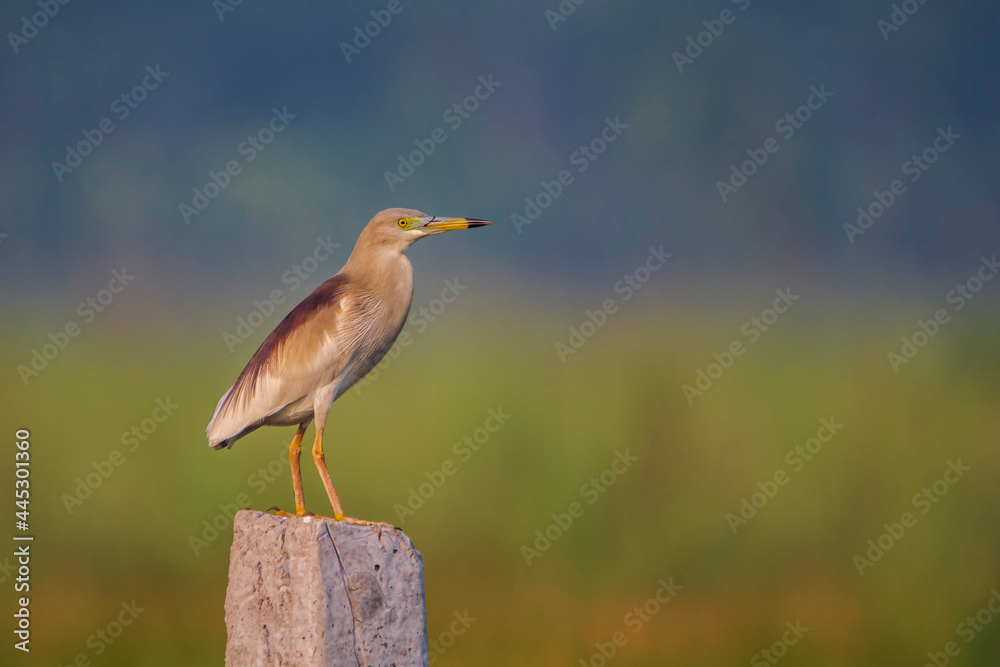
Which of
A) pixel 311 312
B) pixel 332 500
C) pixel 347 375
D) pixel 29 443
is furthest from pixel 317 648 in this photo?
pixel 29 443

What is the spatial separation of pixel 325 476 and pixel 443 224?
207 centimetres

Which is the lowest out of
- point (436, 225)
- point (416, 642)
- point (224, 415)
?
point (416, 642)

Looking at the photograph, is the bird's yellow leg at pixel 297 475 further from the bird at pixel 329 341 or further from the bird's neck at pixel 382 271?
the bird's neck at pixel 382 271

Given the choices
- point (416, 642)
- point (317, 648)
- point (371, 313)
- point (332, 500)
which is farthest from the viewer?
point (371, 313)

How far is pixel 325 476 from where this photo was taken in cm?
605

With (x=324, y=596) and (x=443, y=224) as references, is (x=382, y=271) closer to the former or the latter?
(x=443, y=224)

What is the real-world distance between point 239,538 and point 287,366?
53.1 inches

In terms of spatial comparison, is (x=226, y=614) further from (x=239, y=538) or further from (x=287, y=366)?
(x=287, y=366)

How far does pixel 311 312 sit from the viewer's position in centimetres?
653

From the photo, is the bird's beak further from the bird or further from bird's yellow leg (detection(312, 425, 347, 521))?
bird's yellow leg (detection(312, 425, 347, 521))

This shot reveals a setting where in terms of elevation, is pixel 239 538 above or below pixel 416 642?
above

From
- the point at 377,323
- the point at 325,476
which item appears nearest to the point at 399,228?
the point at 377,323

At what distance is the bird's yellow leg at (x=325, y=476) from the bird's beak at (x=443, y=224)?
1.69 m

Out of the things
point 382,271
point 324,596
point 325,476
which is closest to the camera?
point 324,596
